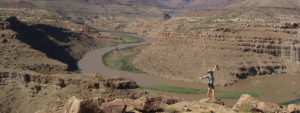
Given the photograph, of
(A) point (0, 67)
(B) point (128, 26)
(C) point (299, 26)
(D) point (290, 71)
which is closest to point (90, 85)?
(A) point (0, 67)

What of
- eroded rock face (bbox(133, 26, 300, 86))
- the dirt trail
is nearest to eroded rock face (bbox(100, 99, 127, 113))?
the dirt trail

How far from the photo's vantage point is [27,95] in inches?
1253

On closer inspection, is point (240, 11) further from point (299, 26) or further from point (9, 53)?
point (9, 53)

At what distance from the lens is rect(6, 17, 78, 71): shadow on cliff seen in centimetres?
6216

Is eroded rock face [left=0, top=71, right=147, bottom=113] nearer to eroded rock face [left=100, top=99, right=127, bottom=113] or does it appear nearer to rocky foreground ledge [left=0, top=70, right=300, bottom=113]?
rocky foreground ledge [left=0, top=70, right=300, bottom=113]

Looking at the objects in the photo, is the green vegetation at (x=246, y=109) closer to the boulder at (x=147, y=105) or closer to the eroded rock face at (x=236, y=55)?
the boulder at (x=147, y=105)

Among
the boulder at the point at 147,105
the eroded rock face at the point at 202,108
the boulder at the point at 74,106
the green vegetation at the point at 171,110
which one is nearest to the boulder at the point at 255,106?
the eroded rock face at the point at 202,108

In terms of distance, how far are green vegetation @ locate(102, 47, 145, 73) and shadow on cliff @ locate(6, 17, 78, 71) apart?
7.09 m

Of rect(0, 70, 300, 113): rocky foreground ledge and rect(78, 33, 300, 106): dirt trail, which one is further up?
rect(0, 70, 300, 113): rocky foreground ledge

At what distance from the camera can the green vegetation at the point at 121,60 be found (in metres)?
67.1

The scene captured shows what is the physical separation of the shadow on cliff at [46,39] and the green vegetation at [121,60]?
23.3 ft

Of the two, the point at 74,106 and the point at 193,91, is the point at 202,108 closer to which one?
the point at 74,106

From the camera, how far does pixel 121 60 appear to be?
7588 centimetres

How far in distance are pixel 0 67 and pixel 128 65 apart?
35.4 meters
